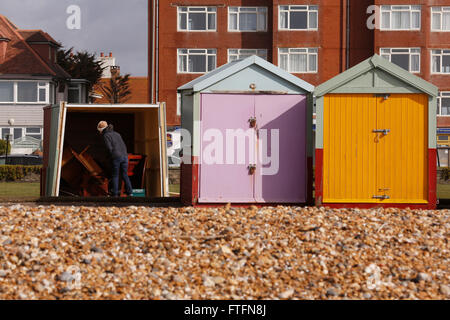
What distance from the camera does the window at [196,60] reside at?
1954 inches

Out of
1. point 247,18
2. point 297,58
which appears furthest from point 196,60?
point 297,58

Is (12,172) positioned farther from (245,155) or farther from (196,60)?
(196,60)

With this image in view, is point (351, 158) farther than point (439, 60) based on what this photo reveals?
No

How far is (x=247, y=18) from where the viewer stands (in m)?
49.7

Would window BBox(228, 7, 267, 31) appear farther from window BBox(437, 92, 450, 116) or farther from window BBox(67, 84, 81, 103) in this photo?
window BBox(67, 84, 81, 103)

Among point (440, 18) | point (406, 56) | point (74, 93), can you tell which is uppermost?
point (440, 18)

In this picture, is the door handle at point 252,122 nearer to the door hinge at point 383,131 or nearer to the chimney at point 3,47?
the door hinge at point 383,131

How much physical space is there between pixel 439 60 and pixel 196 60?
15084 mm

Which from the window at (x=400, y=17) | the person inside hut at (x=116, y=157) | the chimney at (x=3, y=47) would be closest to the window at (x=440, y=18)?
the window at (x=400, y=17)

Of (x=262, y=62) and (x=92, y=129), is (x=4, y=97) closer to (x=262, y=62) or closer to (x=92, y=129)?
(x=92, y=129)

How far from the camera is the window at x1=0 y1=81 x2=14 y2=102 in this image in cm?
5284

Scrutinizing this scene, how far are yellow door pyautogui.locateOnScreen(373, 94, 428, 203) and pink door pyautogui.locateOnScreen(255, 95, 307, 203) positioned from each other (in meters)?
1.44

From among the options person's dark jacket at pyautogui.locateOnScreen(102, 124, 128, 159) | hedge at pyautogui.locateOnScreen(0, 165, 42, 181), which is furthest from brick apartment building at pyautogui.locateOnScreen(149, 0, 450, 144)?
person's dark jacket at pyautogui.locateOnScreen(102, 124, 128, 159)

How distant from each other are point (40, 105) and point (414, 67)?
24.4m
